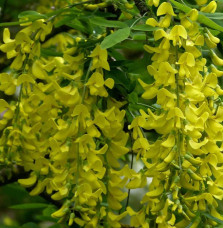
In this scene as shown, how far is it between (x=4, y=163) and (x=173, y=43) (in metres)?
0.48

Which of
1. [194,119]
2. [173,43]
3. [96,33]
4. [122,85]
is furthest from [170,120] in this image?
[96,33]

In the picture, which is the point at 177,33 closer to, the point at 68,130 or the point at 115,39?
the point at 115,39

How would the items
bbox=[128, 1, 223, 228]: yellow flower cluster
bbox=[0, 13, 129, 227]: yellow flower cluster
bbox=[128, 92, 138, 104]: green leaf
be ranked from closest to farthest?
bbox=[128, 1, 223, 228]: yellow flower cluster, bbox=[0, 13, 129, 227]: yellow flower cluster, bbox=[128, 92, 138, 104]: green leaf

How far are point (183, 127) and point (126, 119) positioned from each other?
35cm

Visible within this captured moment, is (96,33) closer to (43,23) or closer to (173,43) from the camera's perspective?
(43,23)

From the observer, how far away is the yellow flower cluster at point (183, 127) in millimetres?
963

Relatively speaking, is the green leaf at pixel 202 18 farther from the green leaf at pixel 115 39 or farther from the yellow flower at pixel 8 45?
the yellow flower at pixel 8 45

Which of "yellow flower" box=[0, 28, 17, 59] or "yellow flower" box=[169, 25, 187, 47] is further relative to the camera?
"yellow flower" box=[0, 28, 17, 59]

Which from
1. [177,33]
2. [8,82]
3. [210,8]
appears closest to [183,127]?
[177,33]

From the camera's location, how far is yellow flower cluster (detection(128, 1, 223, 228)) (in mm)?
963

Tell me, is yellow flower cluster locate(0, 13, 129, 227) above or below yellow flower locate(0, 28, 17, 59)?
below

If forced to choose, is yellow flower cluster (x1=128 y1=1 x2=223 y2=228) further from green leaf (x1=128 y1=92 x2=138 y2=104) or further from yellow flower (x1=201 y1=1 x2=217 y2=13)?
green leaf (x1=128 y1=92 x2=138 y2=104)

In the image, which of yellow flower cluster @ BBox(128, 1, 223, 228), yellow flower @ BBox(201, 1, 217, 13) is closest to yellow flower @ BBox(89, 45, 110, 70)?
yellow flower cluster @ BBox(128, 1, 223, 228)

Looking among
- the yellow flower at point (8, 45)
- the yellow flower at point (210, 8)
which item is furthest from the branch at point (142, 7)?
the yellow flower at point (8, 45)
